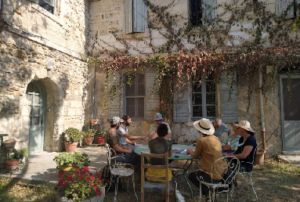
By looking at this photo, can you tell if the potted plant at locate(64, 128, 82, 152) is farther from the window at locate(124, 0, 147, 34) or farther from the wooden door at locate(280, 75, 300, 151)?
the wooden door at locate(280, 75, 300, 151)

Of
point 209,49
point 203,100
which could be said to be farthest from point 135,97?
point 209,49

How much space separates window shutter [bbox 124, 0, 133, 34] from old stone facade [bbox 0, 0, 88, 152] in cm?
140

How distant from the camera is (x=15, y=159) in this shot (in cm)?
394

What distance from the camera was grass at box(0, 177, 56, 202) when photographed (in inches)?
126

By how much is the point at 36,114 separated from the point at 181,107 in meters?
4.18

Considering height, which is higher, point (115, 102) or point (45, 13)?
point (45, 13)

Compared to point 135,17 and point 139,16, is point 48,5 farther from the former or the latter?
point 139,16

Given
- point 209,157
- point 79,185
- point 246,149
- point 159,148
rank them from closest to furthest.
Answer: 1. point 79,185
2. point 209,157
3. point 159,148
4. point 246,149

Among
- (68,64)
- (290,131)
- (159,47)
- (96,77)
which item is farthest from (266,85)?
(68,64)

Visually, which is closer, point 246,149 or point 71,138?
point 246,149

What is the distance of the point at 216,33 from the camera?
6539 millimetres

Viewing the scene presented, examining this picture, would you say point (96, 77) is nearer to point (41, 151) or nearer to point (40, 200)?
point (41, 151)

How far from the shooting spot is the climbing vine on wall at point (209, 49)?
19.5 feet

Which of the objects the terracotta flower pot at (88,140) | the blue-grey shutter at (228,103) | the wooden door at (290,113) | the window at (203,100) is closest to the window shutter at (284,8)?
the wooden door at (290,113)
